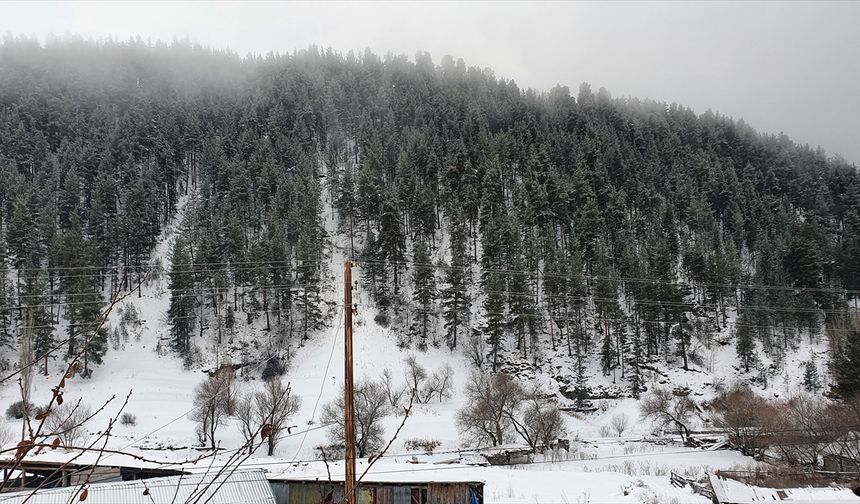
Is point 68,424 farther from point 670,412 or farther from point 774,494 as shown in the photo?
point 670,412

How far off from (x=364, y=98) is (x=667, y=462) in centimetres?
10099

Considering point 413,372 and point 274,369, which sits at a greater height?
point 274,369

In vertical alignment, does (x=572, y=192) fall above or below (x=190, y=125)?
below

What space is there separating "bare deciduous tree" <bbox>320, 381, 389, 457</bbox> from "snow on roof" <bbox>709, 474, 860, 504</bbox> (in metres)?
20.4

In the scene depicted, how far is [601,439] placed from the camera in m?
37.9

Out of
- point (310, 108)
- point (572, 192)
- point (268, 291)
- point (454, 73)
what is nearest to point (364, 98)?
point (310, 108)

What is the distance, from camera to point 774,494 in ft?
60.3

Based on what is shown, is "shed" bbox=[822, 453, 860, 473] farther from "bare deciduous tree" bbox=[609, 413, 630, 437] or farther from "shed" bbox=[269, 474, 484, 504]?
"shed" bbox=[269, 474, 484, 504]

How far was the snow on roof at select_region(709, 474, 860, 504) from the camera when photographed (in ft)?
57.3

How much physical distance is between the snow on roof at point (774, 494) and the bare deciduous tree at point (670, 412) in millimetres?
18963

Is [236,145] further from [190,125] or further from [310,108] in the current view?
[310,108]

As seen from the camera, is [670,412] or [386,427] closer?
[386,427]

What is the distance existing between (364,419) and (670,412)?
81.5 feet

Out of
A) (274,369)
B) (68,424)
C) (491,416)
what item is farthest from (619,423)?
(68,424)
